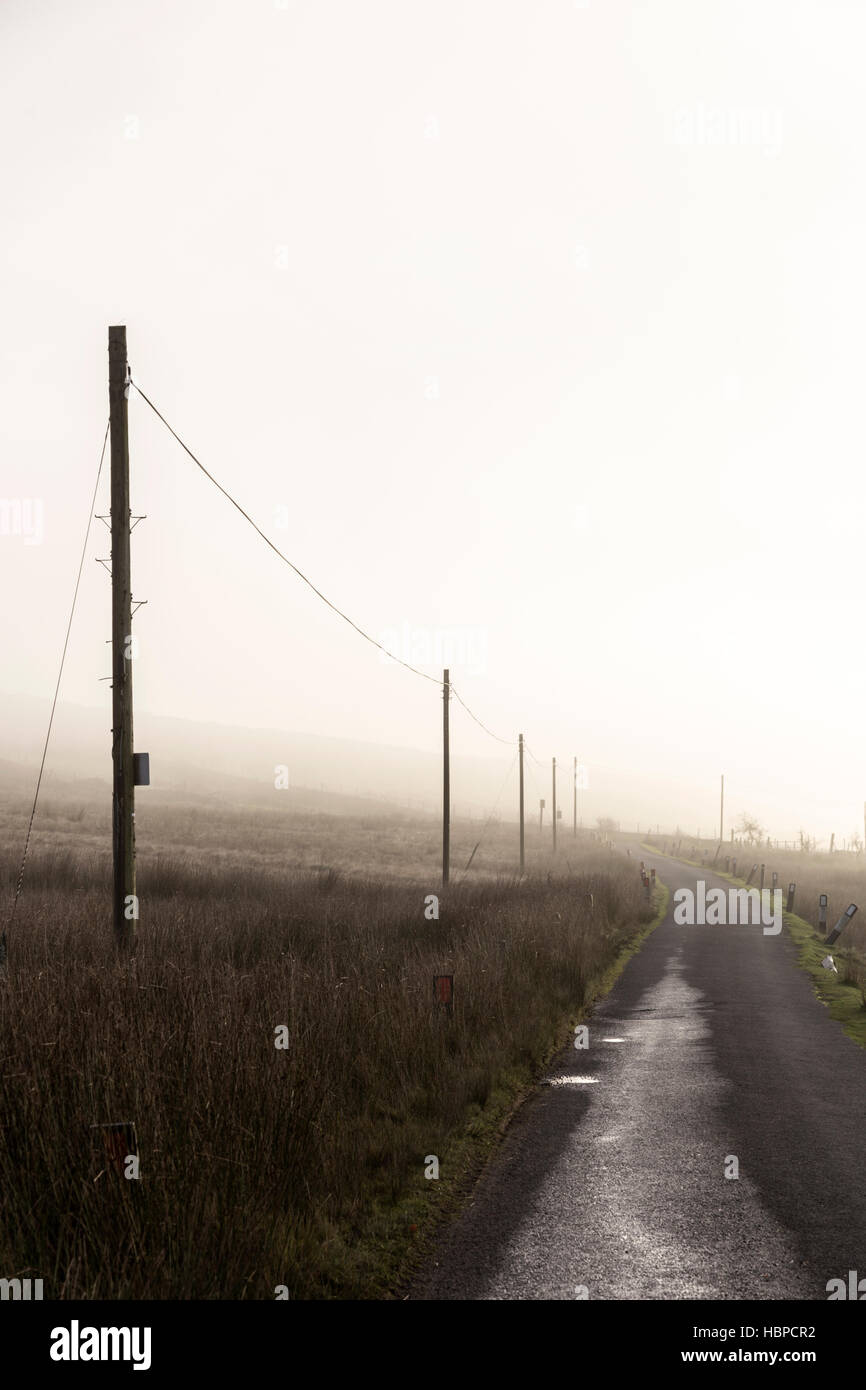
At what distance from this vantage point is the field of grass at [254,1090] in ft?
16.5

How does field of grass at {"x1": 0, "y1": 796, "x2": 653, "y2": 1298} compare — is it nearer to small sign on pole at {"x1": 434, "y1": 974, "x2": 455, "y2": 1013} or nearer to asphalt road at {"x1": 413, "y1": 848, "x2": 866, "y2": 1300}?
small sign on pole at {"x1": 434, "y1": 974, "x2": 455, "y2": 1013}

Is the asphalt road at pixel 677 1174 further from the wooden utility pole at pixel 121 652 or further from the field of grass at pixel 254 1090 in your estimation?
the wooden utility pole at pixel 121 652

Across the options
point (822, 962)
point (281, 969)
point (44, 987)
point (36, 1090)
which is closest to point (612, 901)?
point (822, 962)

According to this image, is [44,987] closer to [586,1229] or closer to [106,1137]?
[106,1137]

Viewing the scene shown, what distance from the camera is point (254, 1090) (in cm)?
656

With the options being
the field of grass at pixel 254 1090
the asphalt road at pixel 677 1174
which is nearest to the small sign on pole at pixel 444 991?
the field of grass at pixel 254 1090

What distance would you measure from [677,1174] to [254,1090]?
300 cm

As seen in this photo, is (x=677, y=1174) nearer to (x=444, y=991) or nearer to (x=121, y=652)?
(x=444, y=991)

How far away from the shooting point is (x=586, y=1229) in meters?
5.90

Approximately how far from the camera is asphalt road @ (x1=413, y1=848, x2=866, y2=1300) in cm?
528

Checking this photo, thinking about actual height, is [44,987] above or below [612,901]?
above
